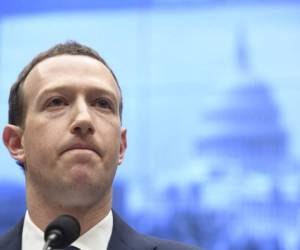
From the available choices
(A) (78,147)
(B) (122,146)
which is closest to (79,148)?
(A) (78,147)

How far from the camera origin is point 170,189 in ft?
12.4

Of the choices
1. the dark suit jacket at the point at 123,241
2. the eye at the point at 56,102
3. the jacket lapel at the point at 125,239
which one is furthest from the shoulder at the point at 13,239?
the eye at the point at 56,102

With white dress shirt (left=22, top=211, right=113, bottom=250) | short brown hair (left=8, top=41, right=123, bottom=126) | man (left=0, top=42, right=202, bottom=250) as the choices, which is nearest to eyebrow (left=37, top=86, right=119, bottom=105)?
man (left=0, top=42, right=202, bottom=250)

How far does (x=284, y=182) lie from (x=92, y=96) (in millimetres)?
2262

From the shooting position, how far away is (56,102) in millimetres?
1667

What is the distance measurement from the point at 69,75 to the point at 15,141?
27 centimetres

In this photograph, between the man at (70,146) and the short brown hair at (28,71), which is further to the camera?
the short brown hair at (28,71)

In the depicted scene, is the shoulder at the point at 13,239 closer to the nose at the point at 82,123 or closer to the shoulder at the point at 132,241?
the shoulder at the point at 132,241

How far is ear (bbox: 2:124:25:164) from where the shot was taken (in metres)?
1.79

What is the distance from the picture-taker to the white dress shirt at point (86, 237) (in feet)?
5.47

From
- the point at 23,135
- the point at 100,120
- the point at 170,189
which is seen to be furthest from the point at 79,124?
the point at 170,189

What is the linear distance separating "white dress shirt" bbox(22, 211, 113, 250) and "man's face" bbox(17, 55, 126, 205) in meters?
0.09

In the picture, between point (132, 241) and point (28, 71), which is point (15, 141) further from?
point (132, 241)

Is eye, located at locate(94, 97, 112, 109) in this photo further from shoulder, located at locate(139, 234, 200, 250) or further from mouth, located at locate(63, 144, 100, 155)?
shoulder, located at locate(139, 234, 200, 250)
